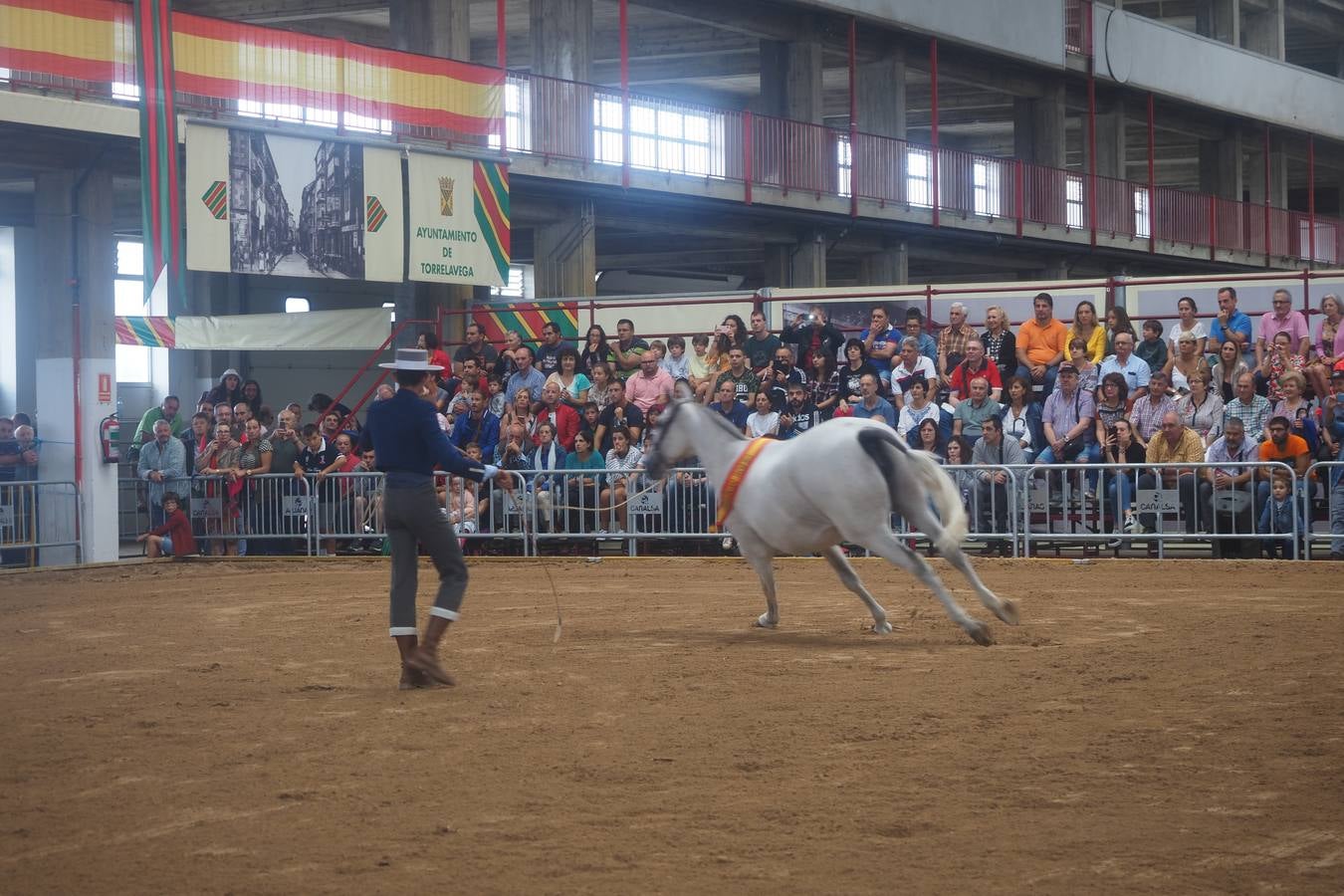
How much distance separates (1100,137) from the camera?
144 feet

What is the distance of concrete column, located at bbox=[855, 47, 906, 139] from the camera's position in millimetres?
37125

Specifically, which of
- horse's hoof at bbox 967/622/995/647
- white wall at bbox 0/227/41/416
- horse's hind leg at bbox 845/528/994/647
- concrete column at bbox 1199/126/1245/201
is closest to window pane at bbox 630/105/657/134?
white wall at bbox 0/227/41/416

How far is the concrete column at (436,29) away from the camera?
28.8 metres

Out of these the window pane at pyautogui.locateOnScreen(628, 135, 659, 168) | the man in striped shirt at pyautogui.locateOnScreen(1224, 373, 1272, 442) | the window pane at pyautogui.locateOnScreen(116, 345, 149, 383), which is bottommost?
the man in striped shirt at pyautogui.locateOnScreen(1224, 373, 1272, 442)

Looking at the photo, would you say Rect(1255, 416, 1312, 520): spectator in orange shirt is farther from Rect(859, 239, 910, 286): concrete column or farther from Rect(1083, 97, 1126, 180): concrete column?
Rect(1083, 97, 1126, 180): concrete column

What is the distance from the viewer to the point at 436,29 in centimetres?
2883

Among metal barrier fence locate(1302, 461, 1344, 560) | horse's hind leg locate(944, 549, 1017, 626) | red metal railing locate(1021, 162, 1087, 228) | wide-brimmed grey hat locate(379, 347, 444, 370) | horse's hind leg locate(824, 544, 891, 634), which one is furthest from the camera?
red metal railing locate(1021, 162, 1087, 228)

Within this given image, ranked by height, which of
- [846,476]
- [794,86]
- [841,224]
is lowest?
[846,476]

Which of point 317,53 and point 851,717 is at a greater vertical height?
point 317,53

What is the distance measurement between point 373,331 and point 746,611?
581 inches

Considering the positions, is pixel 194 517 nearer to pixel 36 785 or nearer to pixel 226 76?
pixel 226 76

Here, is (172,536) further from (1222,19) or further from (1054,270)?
(1222,19)

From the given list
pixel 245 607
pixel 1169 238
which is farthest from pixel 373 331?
pixel 1169 238

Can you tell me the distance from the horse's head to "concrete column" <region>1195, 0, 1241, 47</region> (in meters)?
37.3
